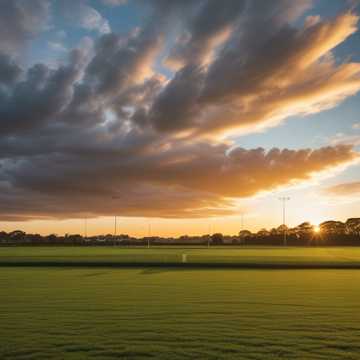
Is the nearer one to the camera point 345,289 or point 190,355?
point 190,355

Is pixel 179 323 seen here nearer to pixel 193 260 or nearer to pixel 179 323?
pixel 179 323

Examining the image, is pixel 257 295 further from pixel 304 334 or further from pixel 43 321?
pixel 43 321

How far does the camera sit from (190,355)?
317 inches

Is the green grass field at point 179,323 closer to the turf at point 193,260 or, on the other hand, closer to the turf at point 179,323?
the turf at point 179,323

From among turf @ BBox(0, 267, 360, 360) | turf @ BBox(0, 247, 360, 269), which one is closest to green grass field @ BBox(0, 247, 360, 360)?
turf @ BBox(0, 267, 360, 360)

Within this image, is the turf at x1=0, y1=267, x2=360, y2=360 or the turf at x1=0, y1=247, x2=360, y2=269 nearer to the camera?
the turf at x1=0, y1=267, x2=360, y2=360

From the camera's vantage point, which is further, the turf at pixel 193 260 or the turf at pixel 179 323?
the turf at pixel 193 260

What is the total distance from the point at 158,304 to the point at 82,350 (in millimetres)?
6364

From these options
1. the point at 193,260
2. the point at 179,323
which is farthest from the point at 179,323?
the point at 193,260

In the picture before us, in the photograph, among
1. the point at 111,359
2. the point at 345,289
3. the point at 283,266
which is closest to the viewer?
the point at 111,359

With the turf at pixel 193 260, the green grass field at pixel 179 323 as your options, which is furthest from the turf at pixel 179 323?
the turf at pixel 193 260

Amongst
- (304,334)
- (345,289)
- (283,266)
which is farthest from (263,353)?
(283,266)

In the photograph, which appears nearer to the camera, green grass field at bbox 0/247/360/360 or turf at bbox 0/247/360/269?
green grass field at bbox 0/247/360/360

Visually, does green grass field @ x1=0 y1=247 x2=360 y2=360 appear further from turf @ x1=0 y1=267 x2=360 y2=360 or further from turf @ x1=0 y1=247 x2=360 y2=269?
turf @ x1=0 y1=247 x2=360 y2=269
